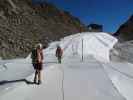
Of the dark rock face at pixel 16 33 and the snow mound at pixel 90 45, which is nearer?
the snow mound at pixel 90 45

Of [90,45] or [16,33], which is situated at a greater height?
[16,33]

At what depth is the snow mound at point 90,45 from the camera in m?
23.7

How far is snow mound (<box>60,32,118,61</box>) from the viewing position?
23719 mm

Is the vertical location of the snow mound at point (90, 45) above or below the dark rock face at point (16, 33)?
below

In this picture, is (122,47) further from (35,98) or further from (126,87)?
(35,98)

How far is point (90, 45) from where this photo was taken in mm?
25406

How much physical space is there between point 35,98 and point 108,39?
20.7m

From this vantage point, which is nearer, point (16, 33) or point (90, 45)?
point (90, 45)

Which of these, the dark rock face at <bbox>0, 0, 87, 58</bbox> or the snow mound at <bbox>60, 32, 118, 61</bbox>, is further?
the dark rock face at <bbox>0, 0, 87, 58</bbox>

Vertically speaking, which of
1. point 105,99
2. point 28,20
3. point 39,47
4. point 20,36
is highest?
point 28,20

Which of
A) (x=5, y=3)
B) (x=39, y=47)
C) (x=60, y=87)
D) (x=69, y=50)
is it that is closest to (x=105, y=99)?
(x=60, y=87)

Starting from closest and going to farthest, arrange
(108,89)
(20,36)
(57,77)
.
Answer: (108,89), (57,77), (20,36)

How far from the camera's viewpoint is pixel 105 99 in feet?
26.7

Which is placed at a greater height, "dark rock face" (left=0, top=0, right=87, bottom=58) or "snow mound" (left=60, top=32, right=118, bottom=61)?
"dark rock face" (left=0, top=0, right=87, bottom=58)
